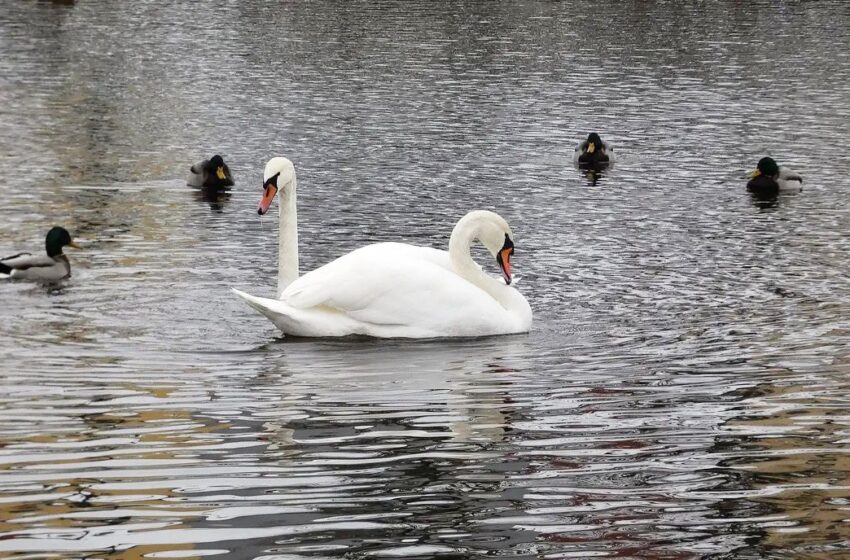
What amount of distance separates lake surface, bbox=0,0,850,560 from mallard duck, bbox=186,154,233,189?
27 cm

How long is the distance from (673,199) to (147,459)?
569 inches

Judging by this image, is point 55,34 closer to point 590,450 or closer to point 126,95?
point 126,95

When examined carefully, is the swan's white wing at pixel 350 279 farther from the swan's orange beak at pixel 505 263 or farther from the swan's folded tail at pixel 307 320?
the swan's orange beak at pixel 505 263

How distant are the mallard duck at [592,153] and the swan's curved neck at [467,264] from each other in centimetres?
1178

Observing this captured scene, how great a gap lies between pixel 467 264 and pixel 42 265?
4.37 m

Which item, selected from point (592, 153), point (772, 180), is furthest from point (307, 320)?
point (592, 153)

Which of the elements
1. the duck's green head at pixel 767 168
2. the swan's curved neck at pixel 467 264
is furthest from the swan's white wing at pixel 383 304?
the duck's green head at pixel 767 168

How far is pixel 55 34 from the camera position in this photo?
171ft

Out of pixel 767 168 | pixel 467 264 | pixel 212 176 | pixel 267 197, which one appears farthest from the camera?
pixel 767 168

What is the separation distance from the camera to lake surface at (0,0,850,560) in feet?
24.8

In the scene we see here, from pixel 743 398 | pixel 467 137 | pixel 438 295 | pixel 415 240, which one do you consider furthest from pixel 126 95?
pixel 743 398

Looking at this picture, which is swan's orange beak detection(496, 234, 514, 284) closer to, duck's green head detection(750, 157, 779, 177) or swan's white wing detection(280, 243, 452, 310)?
swan's white wing detection(280, 243, 452, 310)

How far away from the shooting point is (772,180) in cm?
2314

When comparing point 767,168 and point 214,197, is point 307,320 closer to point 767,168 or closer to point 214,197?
point 214,197
